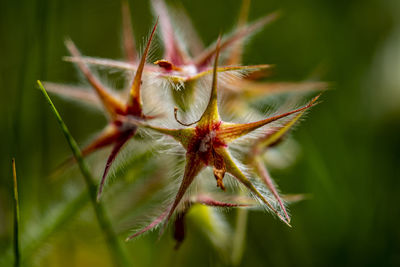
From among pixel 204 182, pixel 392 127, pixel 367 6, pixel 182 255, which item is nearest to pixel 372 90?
pixel 392 127

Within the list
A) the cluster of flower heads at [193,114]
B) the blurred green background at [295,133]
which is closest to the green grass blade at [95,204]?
the cluster of flower heads at [193,114]

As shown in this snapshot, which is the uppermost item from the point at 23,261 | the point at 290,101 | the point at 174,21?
the point at 174,21

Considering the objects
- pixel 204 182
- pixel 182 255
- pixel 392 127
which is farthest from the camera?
pixel 392 127

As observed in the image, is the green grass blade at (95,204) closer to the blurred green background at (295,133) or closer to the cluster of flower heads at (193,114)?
the cluster of flower heads at (193,114)

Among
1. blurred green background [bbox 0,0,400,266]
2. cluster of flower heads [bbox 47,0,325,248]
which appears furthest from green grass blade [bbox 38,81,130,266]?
blurred green background [bbox 0,0,400,266]

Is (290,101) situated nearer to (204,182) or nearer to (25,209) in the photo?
(204,182)

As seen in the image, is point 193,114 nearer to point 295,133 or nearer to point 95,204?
point 95,204

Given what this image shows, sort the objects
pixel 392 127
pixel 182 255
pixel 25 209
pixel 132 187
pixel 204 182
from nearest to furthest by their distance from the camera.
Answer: pixel 204 182, pixel 132 187, pixel 25 209, pixel 182 255, pixel 392 127

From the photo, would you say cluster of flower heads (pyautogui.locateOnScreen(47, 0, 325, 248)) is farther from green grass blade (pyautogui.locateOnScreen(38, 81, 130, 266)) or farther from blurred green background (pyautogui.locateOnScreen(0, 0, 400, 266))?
blurred green background (pyautogui.locateOnScreen(0, 0, 400, 266))
